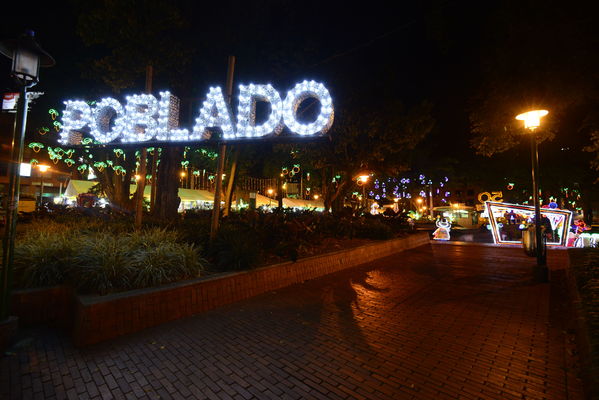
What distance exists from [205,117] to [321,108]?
2.99 m

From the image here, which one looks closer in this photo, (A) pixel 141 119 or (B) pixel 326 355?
(B) pixel 326 355

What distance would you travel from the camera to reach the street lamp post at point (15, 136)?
142 inches

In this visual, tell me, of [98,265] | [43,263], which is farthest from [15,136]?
[43,263]

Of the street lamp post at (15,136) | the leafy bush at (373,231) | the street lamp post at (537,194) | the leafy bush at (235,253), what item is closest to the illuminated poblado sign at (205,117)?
the leafy bush at (235,253)

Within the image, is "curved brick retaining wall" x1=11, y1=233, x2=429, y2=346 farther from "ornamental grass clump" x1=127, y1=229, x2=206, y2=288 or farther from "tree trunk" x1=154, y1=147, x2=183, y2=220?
"tree trunk" x1=154, y1=147, x2=183, y2=220

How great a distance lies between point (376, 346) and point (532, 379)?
1620mm

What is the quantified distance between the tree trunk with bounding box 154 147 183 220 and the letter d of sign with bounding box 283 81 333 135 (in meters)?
5.10

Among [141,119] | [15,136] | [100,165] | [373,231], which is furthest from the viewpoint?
[100,165]

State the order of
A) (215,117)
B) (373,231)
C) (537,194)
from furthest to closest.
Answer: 1. (373,231)
2. (215,117)
3. (537,194)

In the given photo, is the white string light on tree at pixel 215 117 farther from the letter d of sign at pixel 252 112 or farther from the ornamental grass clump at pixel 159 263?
the ornamental grass clump at pixel 159 263

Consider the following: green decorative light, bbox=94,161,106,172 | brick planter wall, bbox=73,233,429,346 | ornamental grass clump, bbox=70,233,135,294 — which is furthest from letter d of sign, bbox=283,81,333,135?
green decorative light, bbox=94,161,106,172

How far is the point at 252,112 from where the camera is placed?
23.5 feet

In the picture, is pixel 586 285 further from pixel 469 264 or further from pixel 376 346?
pixel 469 264

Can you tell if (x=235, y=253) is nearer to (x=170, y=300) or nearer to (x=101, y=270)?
(x=170, y=300)
